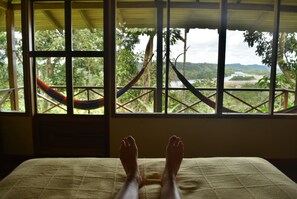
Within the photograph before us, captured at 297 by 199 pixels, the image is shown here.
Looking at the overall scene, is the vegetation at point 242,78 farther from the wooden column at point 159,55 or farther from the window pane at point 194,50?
the wooden column at point 159,55

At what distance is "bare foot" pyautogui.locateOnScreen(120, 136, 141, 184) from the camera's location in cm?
113

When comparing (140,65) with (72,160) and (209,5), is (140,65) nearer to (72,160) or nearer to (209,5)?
(209,5)

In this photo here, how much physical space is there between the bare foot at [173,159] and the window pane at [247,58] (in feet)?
4.95

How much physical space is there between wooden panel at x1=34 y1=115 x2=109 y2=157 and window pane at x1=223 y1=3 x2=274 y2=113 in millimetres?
1531

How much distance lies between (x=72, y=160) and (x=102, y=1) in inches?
74.3

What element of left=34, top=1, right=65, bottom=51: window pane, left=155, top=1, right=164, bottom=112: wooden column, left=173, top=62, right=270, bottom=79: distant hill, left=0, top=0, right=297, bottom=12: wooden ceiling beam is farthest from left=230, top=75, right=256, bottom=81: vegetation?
left=34, top=1, right=65, bottom=51: window pane

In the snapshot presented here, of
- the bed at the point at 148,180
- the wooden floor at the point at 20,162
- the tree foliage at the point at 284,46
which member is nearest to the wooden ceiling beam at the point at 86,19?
the wooden floor at the point at 20,162

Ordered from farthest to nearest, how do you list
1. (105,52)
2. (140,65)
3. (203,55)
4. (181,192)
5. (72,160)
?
(140,65) < (203,55) < (105,52) < (72,160) < (181,192)

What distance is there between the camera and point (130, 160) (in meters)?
1.25

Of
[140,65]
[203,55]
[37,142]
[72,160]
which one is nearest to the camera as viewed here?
[72,160]

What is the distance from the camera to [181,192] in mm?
1012

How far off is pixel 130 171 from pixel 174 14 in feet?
8.75

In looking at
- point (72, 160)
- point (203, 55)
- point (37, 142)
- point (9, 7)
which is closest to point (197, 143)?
point (203, 55)

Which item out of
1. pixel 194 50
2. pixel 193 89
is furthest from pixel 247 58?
pixel 193 89
